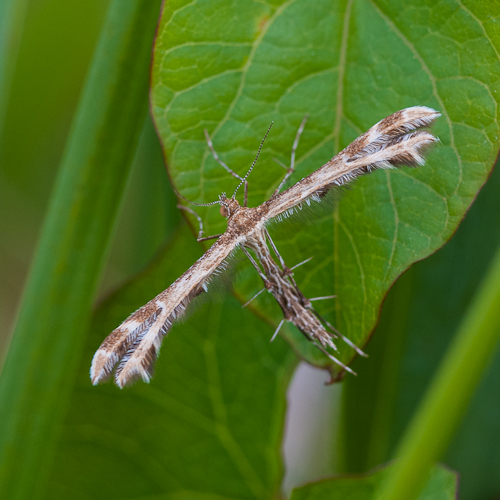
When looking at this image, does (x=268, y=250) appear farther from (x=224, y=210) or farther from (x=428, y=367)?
(x=428, y=367)

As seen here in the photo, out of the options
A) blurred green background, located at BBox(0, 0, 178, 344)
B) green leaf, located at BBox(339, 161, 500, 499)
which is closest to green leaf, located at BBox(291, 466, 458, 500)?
green leaf, located at BBox(339, 161, 500, 499)

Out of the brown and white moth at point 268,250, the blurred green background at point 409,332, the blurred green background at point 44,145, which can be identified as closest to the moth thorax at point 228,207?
the brown and white moth at point 268,250

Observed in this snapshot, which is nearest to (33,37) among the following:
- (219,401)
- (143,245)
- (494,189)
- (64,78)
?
(64,78)

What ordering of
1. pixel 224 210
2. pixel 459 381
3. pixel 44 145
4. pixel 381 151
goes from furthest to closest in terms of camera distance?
1. pixel 44 145
2. pixel 224 210
3. pixel 381 151
4. pixel 459 381

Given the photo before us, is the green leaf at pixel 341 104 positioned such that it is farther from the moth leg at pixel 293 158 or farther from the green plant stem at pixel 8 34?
the green plant stem at pixel 8 34

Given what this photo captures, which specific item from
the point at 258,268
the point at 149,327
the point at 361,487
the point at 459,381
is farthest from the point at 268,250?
the point at 459,381

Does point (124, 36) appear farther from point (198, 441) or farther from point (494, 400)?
point (494, 400)
